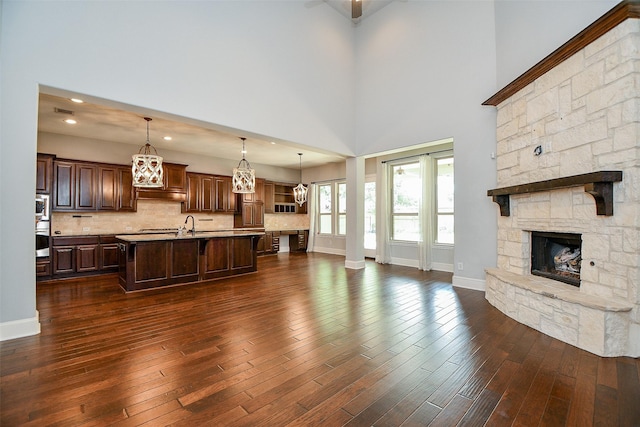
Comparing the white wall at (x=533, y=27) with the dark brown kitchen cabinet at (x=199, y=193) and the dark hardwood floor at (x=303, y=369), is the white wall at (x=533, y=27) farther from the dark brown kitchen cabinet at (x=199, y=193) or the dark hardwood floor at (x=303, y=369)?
the dark brown kitchen cabinet at (x=199, y=193)

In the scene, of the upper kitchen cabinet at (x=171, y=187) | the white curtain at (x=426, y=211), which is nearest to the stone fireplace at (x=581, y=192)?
the white curtain at (x=426, y=211)

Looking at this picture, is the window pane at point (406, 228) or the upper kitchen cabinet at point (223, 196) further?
the upper kitchen cabinet at point (223, 196)

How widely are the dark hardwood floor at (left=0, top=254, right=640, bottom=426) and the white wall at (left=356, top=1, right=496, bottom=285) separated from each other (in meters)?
1.54

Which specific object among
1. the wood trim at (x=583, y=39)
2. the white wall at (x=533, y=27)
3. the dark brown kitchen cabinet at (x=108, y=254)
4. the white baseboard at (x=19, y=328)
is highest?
the white wall at (x=533, y=27)

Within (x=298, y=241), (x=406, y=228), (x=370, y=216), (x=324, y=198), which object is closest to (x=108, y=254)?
(x=298, y=241)

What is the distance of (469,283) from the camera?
466cm

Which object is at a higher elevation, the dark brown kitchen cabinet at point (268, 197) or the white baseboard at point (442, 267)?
the dark brown kitchen cabinet at point (268, 197)

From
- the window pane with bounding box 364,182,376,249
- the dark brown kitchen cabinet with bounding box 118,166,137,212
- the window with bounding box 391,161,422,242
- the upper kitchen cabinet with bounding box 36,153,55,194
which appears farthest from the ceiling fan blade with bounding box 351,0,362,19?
the upper kitchen cabinet with bounding box 36,153,55,194

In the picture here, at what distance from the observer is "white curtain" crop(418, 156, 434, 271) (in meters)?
6.25

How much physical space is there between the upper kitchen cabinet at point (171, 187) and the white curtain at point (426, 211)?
593 centimetres

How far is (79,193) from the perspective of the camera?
19.2ft

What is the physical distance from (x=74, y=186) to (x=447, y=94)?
7.58 metres

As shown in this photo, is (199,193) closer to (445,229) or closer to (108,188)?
(108,188)

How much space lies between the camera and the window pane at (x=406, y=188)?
6.85m
